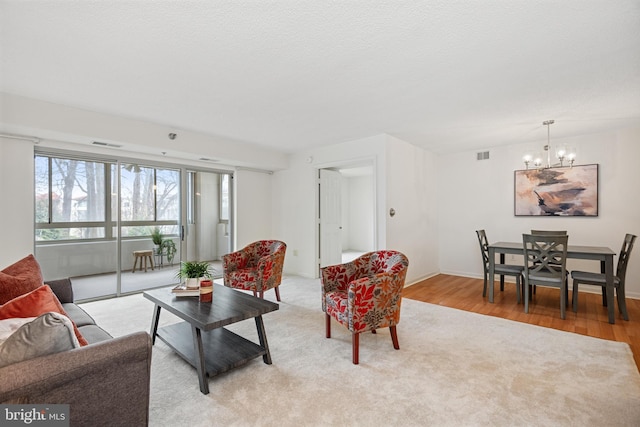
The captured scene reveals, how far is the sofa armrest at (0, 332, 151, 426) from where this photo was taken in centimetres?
108

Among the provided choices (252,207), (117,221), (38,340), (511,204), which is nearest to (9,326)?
(38,340)

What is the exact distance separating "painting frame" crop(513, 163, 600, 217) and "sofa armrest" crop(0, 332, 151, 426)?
18.3 ft

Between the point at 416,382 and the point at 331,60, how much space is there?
8.17ft

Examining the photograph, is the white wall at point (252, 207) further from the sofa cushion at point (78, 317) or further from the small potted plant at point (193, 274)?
the sofa cushion at point (78, 317)

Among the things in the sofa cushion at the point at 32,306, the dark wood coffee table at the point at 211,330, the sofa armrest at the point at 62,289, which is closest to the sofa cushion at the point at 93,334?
the sofa cushion at the point at 32,306

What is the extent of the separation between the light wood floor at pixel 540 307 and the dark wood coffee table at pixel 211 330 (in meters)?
2.63

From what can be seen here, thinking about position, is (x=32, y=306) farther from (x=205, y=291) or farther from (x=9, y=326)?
(x=205, y=291)

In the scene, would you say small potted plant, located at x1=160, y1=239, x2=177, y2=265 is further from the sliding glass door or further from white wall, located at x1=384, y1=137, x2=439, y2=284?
white wall, located at x1=384, y1=137, x2=439, y2=284

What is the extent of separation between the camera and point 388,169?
4.41 meters

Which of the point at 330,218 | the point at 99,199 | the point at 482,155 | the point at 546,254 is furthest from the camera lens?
the point at 330,218

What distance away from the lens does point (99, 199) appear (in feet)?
13.8

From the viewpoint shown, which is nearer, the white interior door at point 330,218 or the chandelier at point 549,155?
the chandelier at point 549,155

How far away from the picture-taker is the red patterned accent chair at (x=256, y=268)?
3793 mm

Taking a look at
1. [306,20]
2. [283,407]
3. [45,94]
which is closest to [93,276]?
[45,94]
